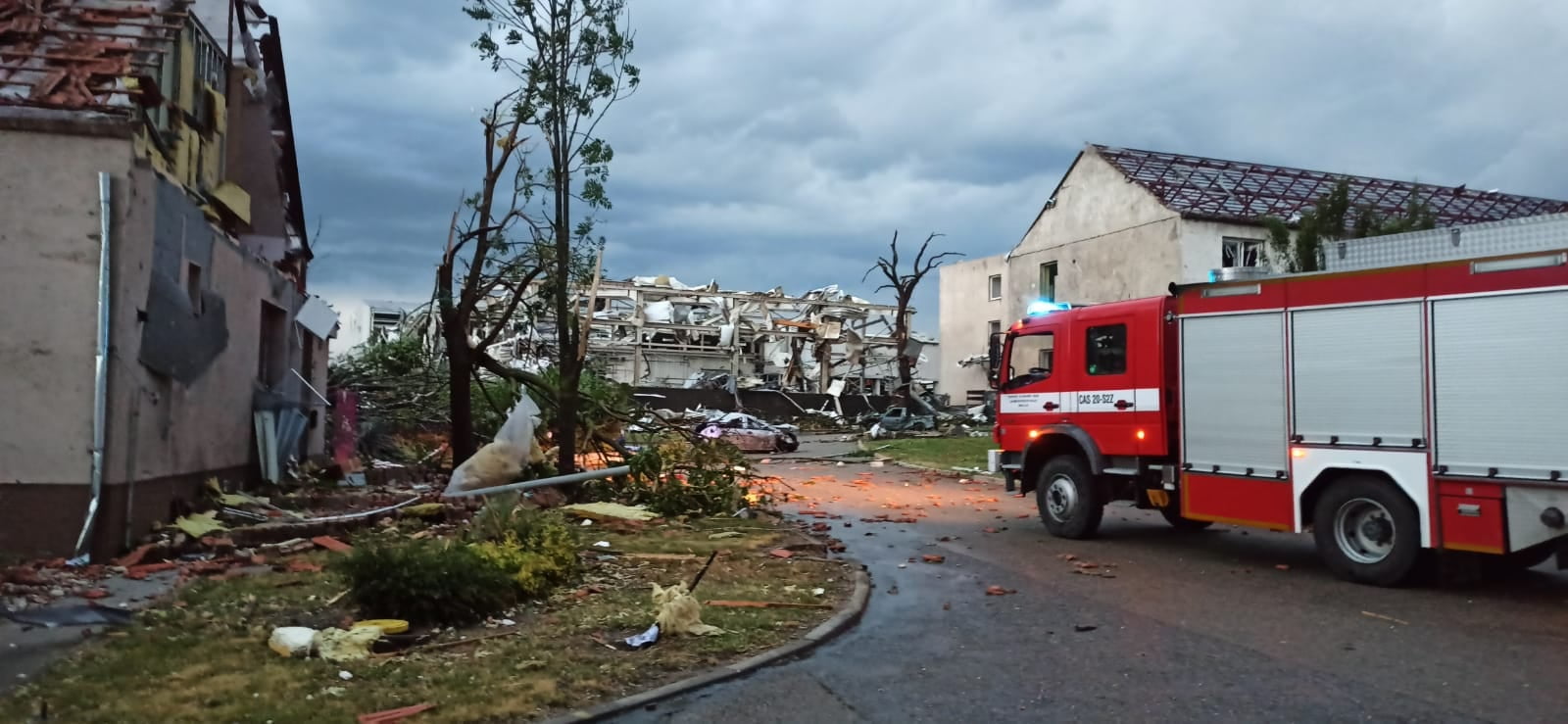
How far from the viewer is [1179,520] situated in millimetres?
12000

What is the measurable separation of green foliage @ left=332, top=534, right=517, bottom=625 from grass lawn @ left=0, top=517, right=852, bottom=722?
18 centimetres

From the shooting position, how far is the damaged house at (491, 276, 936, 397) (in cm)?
4766

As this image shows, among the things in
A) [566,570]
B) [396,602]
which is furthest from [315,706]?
[566,570]

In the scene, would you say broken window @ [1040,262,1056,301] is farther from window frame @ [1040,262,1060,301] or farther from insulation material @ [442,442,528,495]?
insulation material @ [442,442,528,495]

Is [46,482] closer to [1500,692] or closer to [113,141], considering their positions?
[113,141]

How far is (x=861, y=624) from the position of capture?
7527mm

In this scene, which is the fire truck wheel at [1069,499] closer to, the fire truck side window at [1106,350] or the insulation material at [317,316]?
the fire truck side window at [1106,350]

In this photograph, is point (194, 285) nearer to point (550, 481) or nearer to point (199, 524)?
point (199, 524)

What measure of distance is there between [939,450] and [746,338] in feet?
78.3

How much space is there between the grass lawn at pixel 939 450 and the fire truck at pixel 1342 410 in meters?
11.2

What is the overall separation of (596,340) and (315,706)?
139ft

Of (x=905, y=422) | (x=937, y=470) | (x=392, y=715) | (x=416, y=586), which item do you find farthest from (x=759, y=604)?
(x=905, y=422)

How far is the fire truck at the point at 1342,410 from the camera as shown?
791 centimetres

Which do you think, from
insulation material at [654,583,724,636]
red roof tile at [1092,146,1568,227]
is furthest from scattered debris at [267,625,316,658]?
red roof tile at [1092,146,1568,227]
